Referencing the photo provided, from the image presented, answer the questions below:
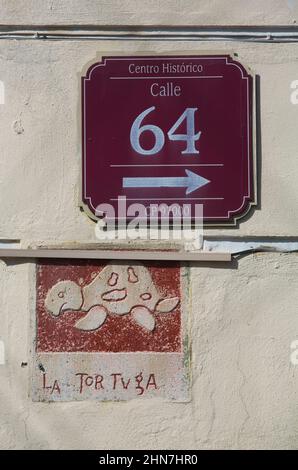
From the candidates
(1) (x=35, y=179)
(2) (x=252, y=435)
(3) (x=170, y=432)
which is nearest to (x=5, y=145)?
(1) (x=35, y=179)

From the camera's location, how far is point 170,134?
15.8ft

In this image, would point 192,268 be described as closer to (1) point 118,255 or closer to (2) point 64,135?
(1) point 118,255

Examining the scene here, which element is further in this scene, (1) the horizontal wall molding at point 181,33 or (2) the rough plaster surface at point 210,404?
(1) the horizontal wall molding at point 181,33

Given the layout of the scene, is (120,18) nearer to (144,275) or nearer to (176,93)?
(176,93)

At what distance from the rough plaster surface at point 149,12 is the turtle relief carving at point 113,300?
1.55 m

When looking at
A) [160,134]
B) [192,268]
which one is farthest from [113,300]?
[160,134]

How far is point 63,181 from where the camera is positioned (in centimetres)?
482

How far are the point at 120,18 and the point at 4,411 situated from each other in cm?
250

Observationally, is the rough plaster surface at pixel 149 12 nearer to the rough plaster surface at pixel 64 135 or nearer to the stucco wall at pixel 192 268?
the stucco wall at pixel 192 268

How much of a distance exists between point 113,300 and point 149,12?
70.2 inches

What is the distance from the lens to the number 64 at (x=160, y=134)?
481 cm
